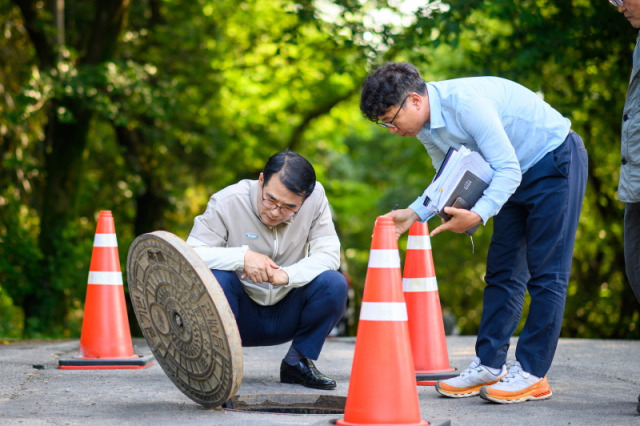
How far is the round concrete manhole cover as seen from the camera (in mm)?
3406

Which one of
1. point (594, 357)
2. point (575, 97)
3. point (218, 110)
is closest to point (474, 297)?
point (218, 110)

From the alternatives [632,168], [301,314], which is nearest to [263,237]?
[301,314]

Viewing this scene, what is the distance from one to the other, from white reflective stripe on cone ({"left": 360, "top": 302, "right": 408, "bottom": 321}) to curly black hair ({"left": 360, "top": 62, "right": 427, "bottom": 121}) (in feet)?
3.19

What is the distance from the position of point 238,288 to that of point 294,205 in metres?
0.59

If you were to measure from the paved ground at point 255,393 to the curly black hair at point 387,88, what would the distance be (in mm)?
1275

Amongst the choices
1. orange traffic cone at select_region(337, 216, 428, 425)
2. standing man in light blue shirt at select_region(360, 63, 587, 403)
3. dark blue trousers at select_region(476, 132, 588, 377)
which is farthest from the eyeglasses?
dark blue trousers at select_region(476, 132, 588, 377)

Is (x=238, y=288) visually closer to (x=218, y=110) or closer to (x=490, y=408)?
(x=490, y=408)

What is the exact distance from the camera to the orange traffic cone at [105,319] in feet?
17.7

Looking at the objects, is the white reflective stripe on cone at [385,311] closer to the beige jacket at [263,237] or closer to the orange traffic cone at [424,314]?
the beige jacket at [263,237]

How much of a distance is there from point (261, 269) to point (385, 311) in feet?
3.58

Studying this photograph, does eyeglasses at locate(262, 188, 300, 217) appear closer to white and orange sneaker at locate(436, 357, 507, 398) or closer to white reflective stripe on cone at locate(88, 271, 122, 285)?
white and orange sneaker at locate(436, 357, 507, 398)

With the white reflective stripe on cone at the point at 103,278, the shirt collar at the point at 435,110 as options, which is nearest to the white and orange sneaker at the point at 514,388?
the shirt collar at the point at 435,110

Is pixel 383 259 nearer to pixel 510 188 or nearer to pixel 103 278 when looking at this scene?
pixel 510 188

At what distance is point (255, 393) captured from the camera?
451 centimetres
